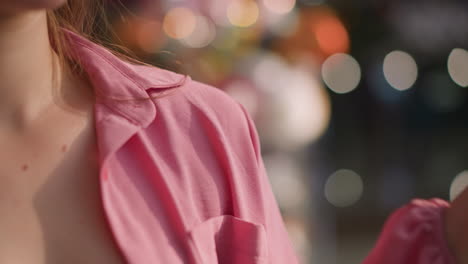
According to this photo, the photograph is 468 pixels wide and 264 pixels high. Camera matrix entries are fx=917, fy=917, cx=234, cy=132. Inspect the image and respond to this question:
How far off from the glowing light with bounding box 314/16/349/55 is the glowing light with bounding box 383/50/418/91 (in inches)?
11.3

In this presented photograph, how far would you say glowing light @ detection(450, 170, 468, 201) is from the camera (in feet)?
13.0

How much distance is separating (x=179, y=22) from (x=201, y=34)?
9 cm

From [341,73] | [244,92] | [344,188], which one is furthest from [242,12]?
[344,188]

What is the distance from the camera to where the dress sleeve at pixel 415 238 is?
3.59 feet

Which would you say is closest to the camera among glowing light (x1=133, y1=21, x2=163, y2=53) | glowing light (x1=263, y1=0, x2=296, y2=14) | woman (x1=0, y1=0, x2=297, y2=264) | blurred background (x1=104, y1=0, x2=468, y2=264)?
woman (x1=0, y1=0, x2=297, y2=264)

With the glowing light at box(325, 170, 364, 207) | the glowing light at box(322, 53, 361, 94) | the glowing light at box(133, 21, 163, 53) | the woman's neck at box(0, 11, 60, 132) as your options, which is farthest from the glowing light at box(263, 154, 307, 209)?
the woman's neck at box(0, 11, 60, 132)

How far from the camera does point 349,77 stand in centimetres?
398

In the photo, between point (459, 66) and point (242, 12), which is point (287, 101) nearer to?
point (242, 12)

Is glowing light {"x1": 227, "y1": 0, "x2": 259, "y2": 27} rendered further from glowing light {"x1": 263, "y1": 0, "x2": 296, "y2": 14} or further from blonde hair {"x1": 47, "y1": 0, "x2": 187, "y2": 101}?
blonde hair {"x1": 47, "y1": 0, "x2": 187, "y2": 101}

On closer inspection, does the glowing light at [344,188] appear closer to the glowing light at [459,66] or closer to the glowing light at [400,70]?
the glowing light at [400,70]

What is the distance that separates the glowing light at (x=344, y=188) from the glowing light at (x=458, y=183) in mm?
397

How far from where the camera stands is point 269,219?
1.04 meters

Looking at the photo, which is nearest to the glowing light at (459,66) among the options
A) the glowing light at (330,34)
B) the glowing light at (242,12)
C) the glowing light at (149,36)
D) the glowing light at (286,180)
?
the glowing light at (330,34)

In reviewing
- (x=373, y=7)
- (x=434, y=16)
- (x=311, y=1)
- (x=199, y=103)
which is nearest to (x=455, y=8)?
(x=434, y=16)
